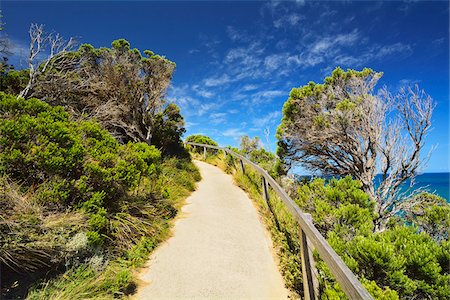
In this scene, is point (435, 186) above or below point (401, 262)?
above

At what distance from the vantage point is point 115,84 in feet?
33.2

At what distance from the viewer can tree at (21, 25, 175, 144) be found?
8.58 m

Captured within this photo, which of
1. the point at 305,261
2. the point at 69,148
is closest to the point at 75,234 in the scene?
the point at 69,148

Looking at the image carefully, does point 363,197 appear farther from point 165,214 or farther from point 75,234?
point 75,234

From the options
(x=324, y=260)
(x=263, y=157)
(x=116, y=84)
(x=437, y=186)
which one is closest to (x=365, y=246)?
(x=324, y=260)

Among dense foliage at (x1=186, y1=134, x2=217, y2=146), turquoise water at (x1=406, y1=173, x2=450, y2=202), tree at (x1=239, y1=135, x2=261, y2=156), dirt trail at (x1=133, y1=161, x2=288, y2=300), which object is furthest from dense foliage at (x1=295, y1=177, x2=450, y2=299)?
dense foliage at (x1=186, y1=134, x2=217, y2=146)

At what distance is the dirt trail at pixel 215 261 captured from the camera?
3180mm

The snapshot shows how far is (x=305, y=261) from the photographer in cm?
297

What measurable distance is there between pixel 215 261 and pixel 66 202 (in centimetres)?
271

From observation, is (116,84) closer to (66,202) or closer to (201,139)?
(66,202)

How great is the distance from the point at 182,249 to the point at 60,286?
1.93 m

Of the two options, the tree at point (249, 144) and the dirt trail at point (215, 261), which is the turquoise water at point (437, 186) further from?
the tree at point (249, 144)

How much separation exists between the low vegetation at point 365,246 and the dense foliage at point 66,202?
8.49 feet

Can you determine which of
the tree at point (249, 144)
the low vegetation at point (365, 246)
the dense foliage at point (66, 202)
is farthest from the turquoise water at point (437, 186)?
the tree at point (249, 144)
